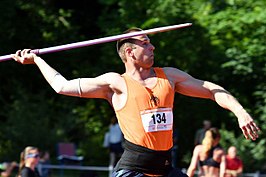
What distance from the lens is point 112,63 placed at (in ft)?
87.9

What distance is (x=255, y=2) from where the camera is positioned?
78.2 feet

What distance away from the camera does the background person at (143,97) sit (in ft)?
25.5

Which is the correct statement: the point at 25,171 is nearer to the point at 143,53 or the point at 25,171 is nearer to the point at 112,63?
the point at 143,53

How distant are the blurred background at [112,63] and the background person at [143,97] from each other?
15.2 metres

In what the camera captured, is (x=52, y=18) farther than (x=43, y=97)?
Yes

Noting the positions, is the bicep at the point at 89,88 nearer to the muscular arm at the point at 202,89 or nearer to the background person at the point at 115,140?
the muscular arm at the point at 202,89

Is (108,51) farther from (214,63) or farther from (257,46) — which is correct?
(257,46)

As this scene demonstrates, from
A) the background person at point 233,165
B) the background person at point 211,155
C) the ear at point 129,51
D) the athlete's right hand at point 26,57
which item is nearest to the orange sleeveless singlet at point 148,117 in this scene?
the ear at point 129,51

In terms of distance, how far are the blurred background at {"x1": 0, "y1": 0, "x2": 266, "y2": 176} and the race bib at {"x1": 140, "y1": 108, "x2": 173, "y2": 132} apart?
15.4 metres

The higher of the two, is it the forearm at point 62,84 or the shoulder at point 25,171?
the forearm at point 62,84

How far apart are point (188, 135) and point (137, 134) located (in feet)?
68.0

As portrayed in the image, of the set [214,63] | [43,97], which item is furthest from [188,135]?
[43,97]

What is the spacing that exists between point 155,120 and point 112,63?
752 inches

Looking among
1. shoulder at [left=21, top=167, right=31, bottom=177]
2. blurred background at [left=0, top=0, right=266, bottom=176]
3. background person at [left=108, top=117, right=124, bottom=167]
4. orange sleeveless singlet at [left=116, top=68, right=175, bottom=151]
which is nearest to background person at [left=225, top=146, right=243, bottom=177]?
shoulder at [left=21, top=167, right=31, bottom=177]
